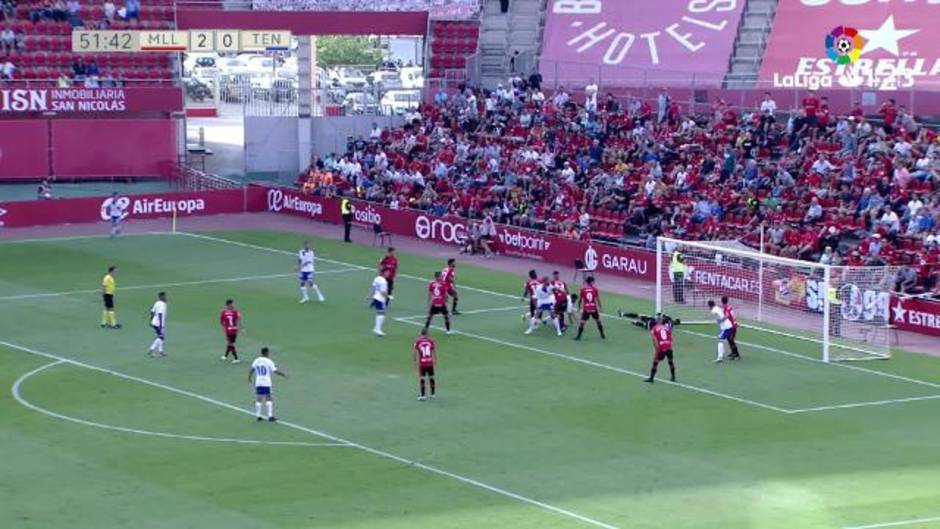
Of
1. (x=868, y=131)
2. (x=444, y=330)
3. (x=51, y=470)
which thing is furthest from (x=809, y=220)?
(x=51, y=470)

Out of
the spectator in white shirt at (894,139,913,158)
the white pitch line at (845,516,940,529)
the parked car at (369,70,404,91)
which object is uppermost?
the parked car at (369,70,404,91)

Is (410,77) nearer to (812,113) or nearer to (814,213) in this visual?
(812,113)

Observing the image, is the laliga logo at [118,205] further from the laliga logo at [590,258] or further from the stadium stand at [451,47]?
the laliga logo at [590,258]

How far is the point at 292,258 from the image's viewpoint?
6431 centimetres

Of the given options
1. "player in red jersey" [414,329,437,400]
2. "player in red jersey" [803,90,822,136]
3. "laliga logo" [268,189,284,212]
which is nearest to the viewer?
"player in red jersey" [414,329,437,400]

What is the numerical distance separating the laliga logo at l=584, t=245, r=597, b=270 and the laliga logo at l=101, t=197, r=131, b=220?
1901 centimetres

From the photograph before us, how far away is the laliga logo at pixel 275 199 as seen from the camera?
76.0m

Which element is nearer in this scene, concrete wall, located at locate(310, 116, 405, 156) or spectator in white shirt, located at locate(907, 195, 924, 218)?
spectator in white shirt, located at locate(907, 195, 924, 218)

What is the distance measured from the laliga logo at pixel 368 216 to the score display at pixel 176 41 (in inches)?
397

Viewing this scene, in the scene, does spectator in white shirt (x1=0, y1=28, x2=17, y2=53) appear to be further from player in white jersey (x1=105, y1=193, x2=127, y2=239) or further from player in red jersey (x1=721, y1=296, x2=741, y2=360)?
player in red jersey (x1=721, y1=296, x2=741, y2=360)

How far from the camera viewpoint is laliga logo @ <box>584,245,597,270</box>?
6106 cm

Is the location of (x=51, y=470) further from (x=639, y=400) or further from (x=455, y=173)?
(x=455, y=173)

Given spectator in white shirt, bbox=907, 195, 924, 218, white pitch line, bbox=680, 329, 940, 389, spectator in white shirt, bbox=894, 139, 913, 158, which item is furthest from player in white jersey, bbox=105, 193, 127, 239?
spectator in white shirt, bbox=907, 195, 924, 218

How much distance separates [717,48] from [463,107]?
38.0ft
